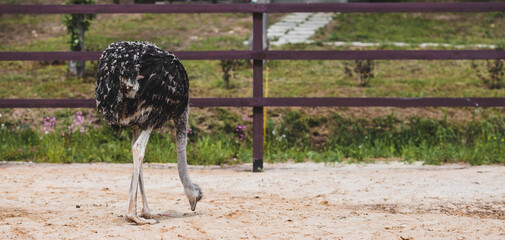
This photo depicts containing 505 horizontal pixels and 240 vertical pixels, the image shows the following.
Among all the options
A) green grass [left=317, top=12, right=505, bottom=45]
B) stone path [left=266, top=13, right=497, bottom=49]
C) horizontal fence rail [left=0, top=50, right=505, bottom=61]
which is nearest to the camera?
horizontal fence rail [left=0, top=50, right=505, bottom=61]

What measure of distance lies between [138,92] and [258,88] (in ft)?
9.33

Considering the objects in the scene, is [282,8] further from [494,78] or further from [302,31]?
[302,31]

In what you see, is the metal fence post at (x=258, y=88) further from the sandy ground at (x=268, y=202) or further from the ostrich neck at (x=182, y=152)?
the ostrich neck at (x=182, y=152)

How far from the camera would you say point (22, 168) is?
25.4 feet

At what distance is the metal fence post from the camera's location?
7.73 metres

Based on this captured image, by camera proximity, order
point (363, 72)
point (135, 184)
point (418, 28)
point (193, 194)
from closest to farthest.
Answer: point (135, 184) → point (193, 194) → point (363, 72) → point (418, 28)

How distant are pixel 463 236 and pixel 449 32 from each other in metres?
14.4

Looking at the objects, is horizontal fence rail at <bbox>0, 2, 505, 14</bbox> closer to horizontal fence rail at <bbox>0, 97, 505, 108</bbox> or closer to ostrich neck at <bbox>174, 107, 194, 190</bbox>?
horizontal fence rail at <bbox>0, 97, 505, 108</bbox>

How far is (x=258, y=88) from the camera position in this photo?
306 inches

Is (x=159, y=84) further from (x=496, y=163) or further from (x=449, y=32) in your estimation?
(x=449, y=32)

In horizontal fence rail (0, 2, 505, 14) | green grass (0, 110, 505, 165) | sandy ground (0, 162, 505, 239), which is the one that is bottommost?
green grass (0, 110, 505, 165)

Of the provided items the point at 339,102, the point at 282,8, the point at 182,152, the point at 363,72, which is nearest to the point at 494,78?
the point at 363,72

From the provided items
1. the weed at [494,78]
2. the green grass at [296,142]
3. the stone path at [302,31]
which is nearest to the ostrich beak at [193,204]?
the green grass at [296,142]

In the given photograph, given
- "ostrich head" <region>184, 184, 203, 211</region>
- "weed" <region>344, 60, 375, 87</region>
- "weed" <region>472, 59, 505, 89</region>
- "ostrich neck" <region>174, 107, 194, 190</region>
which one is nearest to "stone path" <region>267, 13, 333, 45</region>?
"weed" <region>344, 60, 375, 87</region>
